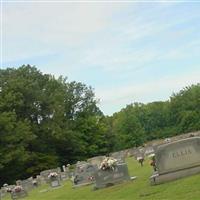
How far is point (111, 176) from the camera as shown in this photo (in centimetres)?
1936

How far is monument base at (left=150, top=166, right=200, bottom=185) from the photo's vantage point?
52.1ft

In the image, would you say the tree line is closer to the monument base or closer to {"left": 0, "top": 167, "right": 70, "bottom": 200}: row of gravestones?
{"left": 0, "top": 167, "right": 70, "bottom": 200}: row of gravestones

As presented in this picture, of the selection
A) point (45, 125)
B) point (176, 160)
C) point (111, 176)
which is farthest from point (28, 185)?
point (45, 125)

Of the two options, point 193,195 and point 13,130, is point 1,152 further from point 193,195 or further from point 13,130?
point 193,195

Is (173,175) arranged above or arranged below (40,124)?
below

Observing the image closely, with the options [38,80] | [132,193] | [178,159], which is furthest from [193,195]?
[38,80]

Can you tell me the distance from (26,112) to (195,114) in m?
42.9

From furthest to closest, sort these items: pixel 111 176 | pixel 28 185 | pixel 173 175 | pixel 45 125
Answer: pixel 45 125, pixel 28 185, pixel 111 176, pixel 173 175

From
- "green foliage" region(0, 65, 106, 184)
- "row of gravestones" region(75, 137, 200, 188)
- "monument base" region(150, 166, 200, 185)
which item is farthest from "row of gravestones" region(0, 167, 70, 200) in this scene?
"green foliage" region(0, 65, 106, 184)

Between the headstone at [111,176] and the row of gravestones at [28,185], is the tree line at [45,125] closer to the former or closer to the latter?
the row of gravestones at [28,185]

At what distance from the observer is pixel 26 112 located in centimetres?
6638

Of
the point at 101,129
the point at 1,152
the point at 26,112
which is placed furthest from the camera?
the point at 101,129

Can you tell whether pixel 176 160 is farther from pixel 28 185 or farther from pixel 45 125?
pixel 45 125

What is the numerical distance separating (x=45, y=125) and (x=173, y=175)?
5114 centimetres
